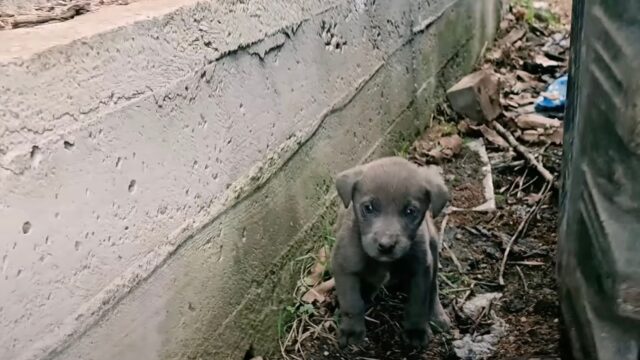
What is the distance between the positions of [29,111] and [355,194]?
1585mm

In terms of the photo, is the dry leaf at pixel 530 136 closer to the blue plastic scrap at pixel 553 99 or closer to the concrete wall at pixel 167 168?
the blue plastic scrap at pixel 553 99

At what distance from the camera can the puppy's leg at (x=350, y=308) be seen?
11.1ft

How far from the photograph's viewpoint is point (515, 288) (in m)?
3.85

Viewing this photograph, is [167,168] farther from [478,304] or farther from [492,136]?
[492,136]

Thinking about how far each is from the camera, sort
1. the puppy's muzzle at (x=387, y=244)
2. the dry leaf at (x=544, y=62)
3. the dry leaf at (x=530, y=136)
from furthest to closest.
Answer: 1. the dry leaf at (x=544, y=62)
2. the dry leaf at (x=530, y=136)
3. the puppy's muzzle at (x=387, y=244)

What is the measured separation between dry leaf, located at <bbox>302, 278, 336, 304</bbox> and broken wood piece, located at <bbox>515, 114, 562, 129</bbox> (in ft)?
8.49

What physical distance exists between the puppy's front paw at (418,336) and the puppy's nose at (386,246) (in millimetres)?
A: 493


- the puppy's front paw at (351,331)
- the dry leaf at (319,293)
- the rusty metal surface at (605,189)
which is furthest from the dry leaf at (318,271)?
the rusty metal surface at (605,189)

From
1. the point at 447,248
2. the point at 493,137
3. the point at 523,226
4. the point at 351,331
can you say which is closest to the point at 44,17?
the point at 351,331

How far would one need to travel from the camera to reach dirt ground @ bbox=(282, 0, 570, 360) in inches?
137

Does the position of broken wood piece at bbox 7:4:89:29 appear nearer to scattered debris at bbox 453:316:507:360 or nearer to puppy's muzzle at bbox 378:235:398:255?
puppy's muzzle at bbox 378:235:398:255

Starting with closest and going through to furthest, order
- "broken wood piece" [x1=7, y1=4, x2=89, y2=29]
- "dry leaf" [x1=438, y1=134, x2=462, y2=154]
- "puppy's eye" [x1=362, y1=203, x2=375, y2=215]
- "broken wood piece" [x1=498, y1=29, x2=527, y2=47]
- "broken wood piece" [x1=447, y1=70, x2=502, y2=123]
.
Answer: "broken wood piece" [x1=7, y1=4, x2=89, y2=29] → "puppy's eye" [x1=362, y1=203, x2=375, y2=215] → "dry leaf" [x1=438, y1=134, x2=462, y2=154] → "broken wood piece" [x1=447, y1=70, x2=502, y2=123] → "broken wood piece" [x1=498, y1=29, x2=527, y2=47]

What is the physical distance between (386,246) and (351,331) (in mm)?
501

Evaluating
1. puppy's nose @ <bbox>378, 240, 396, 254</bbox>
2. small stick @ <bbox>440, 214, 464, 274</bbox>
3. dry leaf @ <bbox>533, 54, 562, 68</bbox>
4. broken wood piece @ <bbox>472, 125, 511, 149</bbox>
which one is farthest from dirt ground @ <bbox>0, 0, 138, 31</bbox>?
dry leaf @ <bbox>533, 54, 562, 68</bbox>
